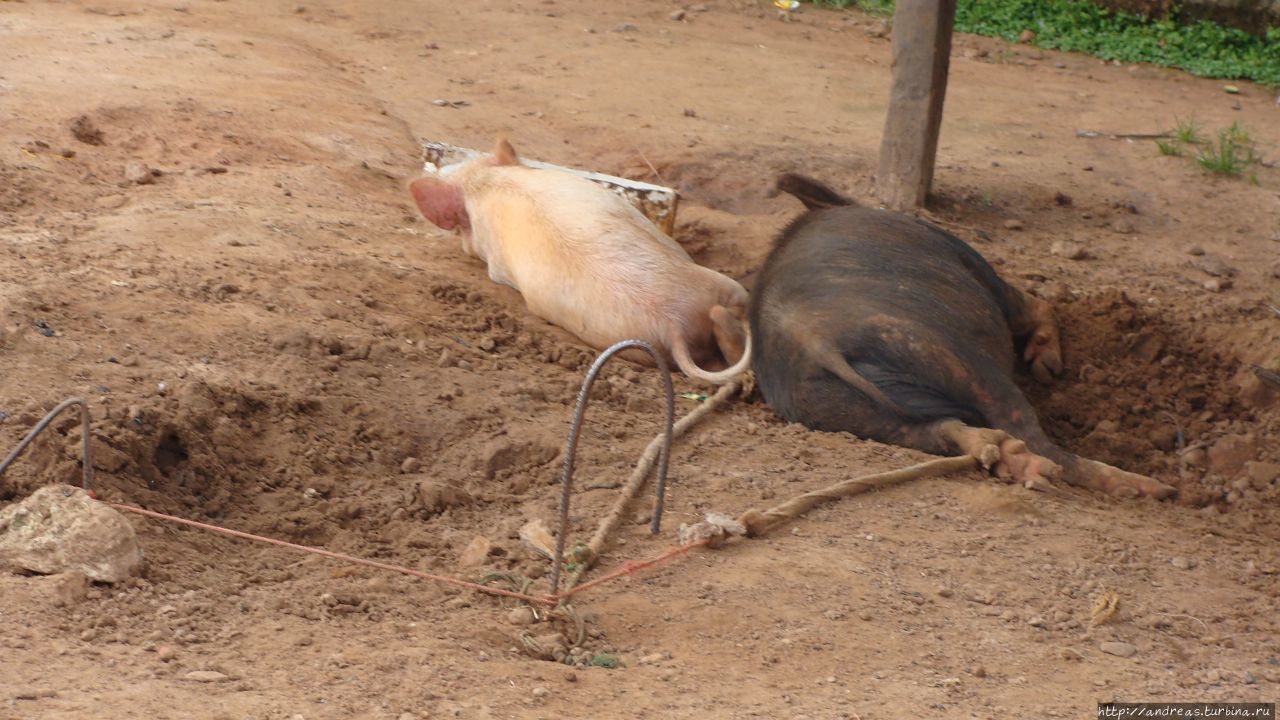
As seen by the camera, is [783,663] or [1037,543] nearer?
[783,663]

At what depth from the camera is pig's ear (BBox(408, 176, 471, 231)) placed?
217 inches

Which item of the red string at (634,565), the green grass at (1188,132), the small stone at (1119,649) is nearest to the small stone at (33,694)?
the red string at (634,565)

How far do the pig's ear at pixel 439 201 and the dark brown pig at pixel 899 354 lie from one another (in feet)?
5.01

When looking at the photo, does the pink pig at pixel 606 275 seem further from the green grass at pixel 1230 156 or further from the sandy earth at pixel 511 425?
the green grass at pixel 1230 156

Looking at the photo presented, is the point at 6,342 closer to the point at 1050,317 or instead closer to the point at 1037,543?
the point at 1037,543

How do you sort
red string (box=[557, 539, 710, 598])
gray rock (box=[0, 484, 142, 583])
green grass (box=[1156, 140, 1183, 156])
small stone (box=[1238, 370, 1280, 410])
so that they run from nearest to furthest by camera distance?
1. gray rock (box=[0, 484, 142, 583])
2. red string (box=[557, 539, 710, 598])
3. small stone (box=[1238, 370, 1280, 410])
4. green grass (box=[1156, 140, 1183, 156])

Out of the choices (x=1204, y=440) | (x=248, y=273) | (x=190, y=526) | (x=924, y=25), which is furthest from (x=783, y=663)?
(x=924, y=25)

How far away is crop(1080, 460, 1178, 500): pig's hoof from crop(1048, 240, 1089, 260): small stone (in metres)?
2.14

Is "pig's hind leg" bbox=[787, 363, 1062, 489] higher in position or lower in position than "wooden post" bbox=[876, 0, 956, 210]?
lower

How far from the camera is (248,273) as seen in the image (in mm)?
4648

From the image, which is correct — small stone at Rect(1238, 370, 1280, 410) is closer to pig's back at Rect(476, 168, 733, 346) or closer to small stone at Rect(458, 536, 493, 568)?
pig's back at Rect(476, 168, 733, 346)

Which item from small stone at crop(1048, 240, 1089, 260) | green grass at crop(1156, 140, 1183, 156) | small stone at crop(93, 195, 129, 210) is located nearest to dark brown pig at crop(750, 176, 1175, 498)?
small stone at crop(1048, 240, 1089, 260)

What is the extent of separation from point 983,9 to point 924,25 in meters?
4.91

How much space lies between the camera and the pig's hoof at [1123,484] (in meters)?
3.88
